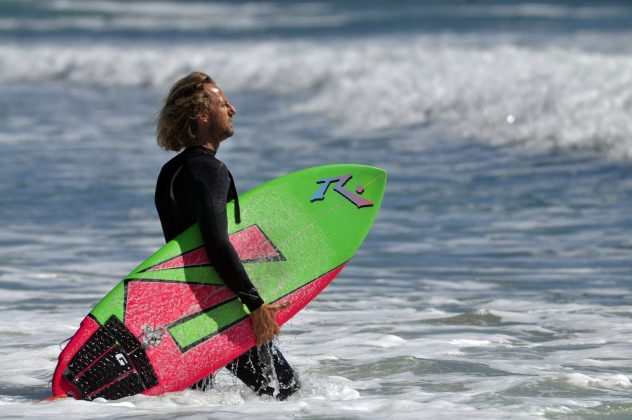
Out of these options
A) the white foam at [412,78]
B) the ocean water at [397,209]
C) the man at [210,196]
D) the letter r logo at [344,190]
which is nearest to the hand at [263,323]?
the man at [210,196]

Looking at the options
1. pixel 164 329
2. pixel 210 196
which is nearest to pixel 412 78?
pixel 164 329

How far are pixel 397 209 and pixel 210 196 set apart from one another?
18.2ft

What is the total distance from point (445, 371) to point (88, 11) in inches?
1349

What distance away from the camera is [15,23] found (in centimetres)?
3366

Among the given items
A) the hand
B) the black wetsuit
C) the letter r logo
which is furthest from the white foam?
the hand

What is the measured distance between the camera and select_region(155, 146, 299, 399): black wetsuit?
4004mm

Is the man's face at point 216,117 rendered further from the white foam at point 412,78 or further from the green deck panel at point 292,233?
the white foam at point 412,78

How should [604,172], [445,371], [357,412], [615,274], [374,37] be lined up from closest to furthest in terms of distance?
[357,412] < [445,371] < [615,274] < [604,172] < [374,37]

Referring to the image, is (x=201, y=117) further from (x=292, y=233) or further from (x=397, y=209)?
(x=397, y=209)

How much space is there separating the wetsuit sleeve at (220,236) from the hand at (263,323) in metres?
0.04

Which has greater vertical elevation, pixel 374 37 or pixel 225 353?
pixel 374 37

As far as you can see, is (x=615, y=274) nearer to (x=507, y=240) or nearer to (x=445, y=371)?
(x=507, y=240)

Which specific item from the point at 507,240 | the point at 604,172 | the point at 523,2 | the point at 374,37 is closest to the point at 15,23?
the point at 374,37

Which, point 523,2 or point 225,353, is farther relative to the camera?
point 523,2
